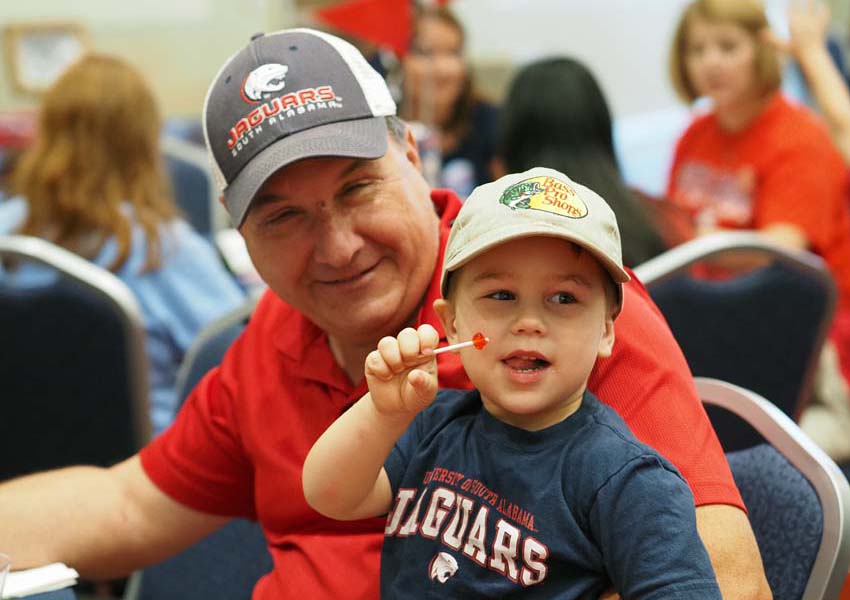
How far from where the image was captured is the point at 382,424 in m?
1.11

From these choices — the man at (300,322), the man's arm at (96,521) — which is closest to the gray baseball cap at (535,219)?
the man at (300,322)

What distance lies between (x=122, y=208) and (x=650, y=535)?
6.98ft

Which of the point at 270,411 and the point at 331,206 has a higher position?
the point at 331,206

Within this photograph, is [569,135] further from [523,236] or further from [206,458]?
[523,236]

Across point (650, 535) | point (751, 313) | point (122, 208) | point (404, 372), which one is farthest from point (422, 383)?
point (122, 208)

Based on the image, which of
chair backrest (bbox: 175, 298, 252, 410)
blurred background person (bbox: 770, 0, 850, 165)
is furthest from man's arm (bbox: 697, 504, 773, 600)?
blurred background person (bbox: 770, 0, 850, 165)

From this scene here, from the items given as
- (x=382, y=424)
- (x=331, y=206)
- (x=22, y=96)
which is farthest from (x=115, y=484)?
(x=22, y=96)

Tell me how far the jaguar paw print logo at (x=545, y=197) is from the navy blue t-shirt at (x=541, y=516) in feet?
0.68

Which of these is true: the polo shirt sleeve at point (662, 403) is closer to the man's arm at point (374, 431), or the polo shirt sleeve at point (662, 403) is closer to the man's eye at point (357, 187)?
the man's arm at point (374, 431)

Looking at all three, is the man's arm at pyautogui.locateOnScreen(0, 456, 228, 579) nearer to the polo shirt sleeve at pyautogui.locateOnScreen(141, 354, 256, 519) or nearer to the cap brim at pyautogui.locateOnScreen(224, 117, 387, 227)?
the polo shirt sleeve at pyautogui.locateOnScreen(141, 354, 256, 519)

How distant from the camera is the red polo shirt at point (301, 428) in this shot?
4.01ft

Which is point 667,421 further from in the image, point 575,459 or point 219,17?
point 219,17

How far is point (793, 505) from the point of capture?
4.35 ft

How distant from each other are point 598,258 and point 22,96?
5817 mm
